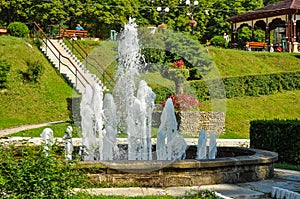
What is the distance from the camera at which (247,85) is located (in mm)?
23812

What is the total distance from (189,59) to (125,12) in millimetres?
14362

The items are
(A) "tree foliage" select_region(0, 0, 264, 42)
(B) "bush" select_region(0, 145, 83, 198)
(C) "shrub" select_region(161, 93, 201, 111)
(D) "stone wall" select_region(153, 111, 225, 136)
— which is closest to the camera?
(B) "bush" select_region(0, 145, 83, 198)

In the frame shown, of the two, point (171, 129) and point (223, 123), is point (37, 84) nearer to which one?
point (223, 123)

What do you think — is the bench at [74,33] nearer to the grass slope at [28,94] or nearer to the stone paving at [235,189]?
the grass slope at [28,94]

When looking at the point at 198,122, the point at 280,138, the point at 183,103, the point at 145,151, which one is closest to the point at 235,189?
the point at 145,151

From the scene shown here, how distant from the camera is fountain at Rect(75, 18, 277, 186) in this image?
24.8ft

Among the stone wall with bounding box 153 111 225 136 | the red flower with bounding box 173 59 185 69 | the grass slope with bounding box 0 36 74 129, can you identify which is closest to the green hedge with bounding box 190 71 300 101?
the red flower with bounding box 173 59 185 69

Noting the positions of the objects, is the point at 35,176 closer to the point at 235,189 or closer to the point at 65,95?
the point at 235,189

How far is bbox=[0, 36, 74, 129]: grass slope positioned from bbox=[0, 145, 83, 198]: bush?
10.9m

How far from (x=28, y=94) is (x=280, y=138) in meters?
10.8

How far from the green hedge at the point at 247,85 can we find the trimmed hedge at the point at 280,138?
880 cm

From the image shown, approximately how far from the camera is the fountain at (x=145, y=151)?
7.57m

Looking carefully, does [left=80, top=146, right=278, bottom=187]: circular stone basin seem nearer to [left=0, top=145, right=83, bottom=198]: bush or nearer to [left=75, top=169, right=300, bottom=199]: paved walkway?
[left=75, top=169, right=300, bottom=199]: paved walkway

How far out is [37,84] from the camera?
20.4 meters
